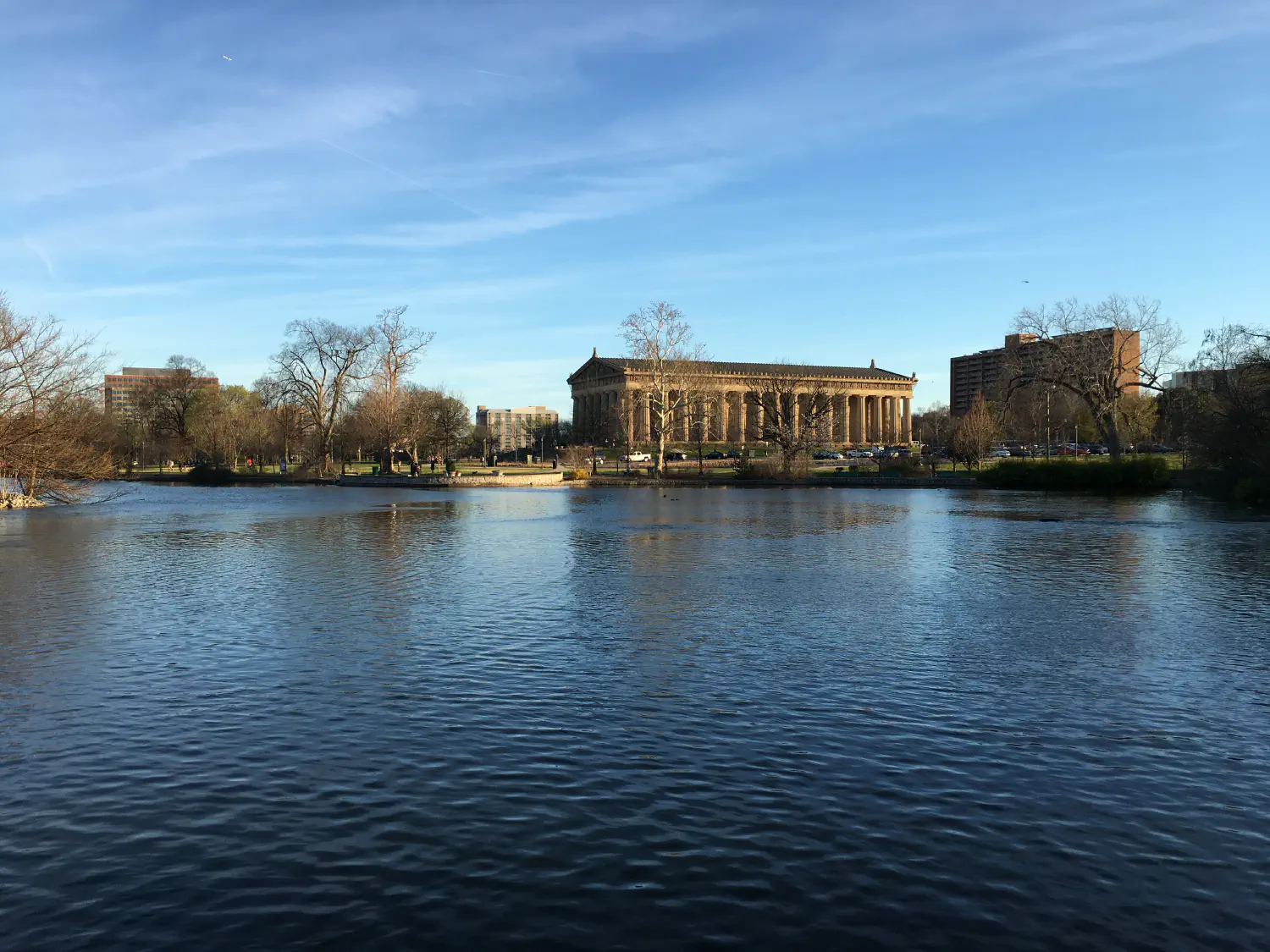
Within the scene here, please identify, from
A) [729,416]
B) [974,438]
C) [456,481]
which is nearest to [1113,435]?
[974,438]

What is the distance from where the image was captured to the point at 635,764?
33.2 ft

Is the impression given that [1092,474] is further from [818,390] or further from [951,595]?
[951,595]

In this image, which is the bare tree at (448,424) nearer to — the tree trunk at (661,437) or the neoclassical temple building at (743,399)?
the neoclassical temple building at (743,399)

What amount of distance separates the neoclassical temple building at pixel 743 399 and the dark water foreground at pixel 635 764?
96598 millimetres

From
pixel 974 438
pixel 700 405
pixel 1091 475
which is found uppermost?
pixel 700 405

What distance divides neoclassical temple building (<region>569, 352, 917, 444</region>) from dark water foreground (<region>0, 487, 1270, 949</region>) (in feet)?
317

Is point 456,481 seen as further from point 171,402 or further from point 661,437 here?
point 171,402

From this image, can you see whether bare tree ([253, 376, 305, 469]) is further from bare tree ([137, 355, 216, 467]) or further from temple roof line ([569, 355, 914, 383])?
temple roof line ([569, 355, 914, 383])

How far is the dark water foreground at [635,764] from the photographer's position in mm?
6965

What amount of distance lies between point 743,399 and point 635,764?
144m

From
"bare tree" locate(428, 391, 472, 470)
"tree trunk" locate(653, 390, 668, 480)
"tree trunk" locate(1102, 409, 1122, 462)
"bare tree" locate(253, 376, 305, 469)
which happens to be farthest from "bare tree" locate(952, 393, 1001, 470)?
"bare tree" locate(253, 376, 305, 469)

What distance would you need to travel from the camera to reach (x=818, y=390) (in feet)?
310

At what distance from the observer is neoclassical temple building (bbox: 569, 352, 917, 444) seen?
137250 mm

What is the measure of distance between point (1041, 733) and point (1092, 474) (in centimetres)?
6271
